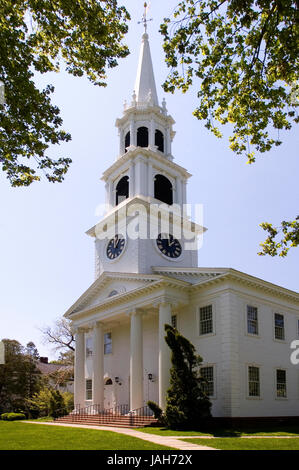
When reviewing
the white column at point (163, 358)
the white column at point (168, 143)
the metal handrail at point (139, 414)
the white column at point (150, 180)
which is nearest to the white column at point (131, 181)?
the white column at point (150, 180)

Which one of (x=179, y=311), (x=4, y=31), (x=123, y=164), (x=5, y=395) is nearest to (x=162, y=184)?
(x=123, y=164)

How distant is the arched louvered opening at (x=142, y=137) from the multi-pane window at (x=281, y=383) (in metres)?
22.0

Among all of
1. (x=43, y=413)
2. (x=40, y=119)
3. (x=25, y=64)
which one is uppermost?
(x=25, y=64)

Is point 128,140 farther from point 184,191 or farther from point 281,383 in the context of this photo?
point 281,383

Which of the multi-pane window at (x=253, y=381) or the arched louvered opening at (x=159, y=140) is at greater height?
the arched louvered opening at (x=159, y=140)

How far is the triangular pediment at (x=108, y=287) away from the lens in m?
28.6

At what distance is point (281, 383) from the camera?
26984 millimetres

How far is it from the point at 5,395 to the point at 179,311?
3519 cm

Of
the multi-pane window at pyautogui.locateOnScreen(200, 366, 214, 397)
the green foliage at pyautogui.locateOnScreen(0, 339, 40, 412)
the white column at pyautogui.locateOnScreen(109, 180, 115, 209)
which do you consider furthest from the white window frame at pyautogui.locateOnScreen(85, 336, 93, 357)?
the green foliage at pyautogui.locateOnScreen(0, 339, 40, 412)

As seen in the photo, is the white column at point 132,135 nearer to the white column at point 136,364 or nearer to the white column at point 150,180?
the white column at point 150,180

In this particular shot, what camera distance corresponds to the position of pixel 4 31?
1288cm

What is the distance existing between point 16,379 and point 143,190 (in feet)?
103

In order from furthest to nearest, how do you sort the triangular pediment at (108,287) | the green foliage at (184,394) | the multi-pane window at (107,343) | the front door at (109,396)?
the multi-pane window at (107,343)
the front door at (109,396)
the triangular pediment at (108,287)
the green foliage at (184,394)

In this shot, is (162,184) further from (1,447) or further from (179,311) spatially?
(1,447)
